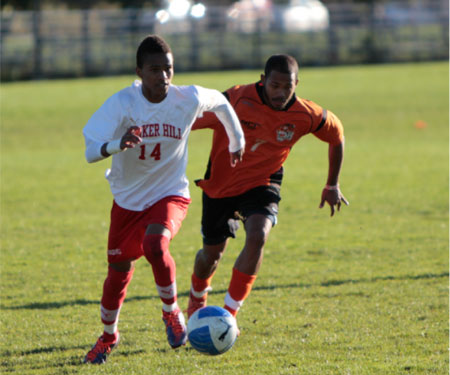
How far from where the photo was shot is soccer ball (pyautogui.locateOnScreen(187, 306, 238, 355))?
4.73m

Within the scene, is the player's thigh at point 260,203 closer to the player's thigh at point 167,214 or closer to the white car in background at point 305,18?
the player's thigh at point 167,214

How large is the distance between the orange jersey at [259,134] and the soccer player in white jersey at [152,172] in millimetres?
386

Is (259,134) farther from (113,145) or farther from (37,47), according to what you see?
(37,47)

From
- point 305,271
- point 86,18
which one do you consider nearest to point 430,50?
point 86,18

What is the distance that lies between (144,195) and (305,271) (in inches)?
110

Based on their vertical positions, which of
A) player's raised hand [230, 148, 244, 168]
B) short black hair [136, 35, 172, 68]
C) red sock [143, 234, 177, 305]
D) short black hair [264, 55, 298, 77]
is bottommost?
red sock [143, 234, 177, 305]

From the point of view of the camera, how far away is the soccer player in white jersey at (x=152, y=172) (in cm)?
489

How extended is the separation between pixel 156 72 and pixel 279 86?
0.98 meters

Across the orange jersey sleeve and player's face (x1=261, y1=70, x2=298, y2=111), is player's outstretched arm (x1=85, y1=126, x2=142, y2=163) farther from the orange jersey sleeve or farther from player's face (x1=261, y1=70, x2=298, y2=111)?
the orange jersey sleeve

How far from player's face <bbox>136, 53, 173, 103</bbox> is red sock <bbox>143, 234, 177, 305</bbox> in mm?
966

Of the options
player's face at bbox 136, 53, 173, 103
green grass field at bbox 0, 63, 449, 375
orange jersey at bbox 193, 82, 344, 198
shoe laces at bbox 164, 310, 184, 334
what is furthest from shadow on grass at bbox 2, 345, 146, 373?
player's face at bbox 136, 53, 173, 103

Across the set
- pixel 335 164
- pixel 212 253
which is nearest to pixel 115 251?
pixel 212 253

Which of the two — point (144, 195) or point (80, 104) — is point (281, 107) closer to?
point (144, 195)

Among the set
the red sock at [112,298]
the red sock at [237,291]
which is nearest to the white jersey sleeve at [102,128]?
the red sock at [112,298]
